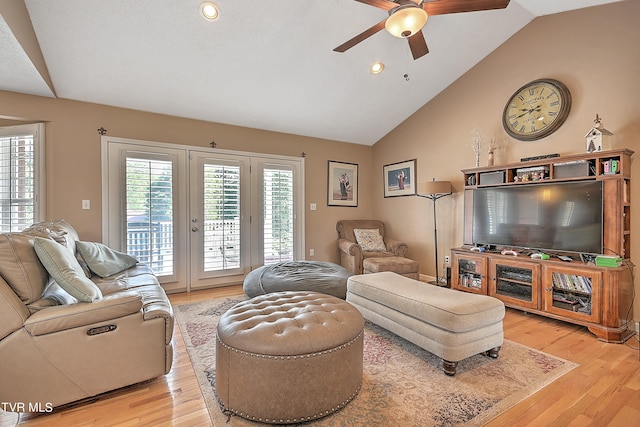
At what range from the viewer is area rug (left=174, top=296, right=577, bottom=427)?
1515 millimetres

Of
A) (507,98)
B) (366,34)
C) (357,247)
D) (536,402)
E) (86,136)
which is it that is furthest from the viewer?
(357,247)

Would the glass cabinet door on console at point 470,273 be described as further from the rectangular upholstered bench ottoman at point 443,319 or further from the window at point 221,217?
the window at point 221,217

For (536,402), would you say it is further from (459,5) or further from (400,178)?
(400,178)

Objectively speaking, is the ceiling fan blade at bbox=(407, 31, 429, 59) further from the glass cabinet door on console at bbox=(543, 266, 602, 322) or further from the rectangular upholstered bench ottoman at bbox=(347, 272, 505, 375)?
the glass cabinet door on console at bbox=(543, 266, 602, 322)

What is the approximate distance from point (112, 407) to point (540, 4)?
496 centimetres

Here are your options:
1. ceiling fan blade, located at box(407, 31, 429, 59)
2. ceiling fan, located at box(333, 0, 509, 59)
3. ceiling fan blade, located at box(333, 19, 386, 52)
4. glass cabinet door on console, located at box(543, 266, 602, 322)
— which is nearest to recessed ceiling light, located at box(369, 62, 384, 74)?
ceiling fan blade, located at box(407, 31, 429, 59)

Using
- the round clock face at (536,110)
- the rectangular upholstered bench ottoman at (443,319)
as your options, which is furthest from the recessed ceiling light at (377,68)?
the rectangular upholstered bench ottoman at (443,319)

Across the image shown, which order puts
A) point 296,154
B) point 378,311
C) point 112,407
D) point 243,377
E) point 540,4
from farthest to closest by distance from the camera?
point 296,154
point 540,4
point 378,311
point 112,407
point 243,377

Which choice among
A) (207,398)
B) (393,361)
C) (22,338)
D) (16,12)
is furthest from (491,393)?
(16,12)

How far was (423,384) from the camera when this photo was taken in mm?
1817

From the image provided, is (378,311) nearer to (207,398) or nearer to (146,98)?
(207,398)

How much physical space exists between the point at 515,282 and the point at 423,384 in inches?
78.0

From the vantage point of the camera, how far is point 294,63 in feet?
10.7

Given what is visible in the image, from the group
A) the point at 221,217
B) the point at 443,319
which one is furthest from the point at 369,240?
the point at 443,319
